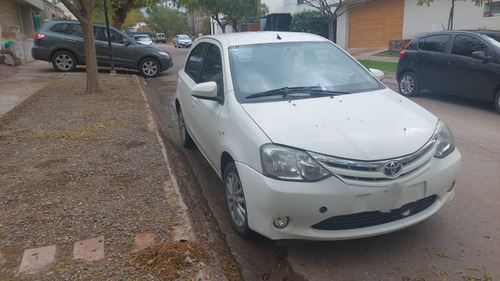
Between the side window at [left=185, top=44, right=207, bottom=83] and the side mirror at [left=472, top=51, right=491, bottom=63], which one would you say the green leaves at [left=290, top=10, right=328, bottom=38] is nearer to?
the side mirror at [left=472, top=51, right=491, bottom=63]

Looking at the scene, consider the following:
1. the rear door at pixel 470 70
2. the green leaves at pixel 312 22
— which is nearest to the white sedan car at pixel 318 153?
the rear door at pixel 470 70

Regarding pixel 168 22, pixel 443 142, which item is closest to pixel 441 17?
pixel 443 142

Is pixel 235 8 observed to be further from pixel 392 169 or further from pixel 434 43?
pixel 392 169

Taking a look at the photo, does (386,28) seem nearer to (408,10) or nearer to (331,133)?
(408,10)

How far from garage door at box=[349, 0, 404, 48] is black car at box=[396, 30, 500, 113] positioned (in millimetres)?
15536

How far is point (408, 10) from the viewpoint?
23.1 m

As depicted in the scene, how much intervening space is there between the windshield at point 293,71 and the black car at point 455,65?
4.87 m

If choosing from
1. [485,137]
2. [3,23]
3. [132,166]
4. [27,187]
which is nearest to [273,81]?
[132,166]

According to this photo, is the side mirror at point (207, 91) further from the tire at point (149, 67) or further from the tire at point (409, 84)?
the tire at point (149, 67)

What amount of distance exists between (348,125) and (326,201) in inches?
27.3

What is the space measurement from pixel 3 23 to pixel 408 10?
77.1ft

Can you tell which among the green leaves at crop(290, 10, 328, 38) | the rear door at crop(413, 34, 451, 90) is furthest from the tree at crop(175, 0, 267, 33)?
the rear door at crop(413, 34, 451, 90)

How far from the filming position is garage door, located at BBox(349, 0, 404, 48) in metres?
24.2

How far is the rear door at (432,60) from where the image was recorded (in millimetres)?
8922
